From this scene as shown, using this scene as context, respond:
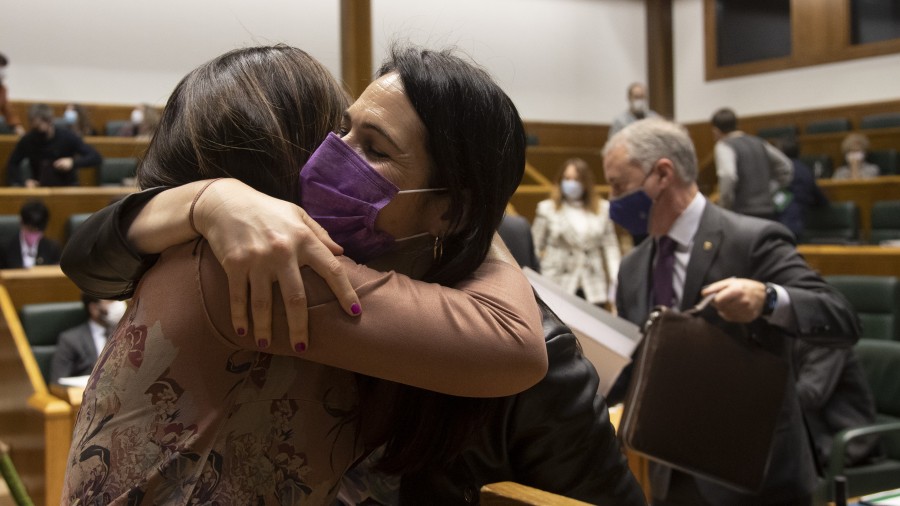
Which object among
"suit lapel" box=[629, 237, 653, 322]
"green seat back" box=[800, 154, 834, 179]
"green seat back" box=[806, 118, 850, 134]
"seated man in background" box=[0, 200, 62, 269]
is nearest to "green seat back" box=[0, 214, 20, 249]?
"seated man in background" box=[0, 200, 62, 269]

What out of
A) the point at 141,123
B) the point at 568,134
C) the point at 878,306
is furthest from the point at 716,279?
the point at 568,134

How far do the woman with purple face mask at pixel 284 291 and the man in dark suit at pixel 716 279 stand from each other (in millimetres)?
1157

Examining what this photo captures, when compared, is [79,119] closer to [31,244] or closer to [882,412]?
[31,244]

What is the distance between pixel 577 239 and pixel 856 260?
2.51 meters

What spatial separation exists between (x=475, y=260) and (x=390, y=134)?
6.9 inches

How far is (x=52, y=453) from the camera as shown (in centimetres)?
310

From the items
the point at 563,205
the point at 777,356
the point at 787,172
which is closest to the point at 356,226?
the point at 777,356

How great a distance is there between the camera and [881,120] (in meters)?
10.3

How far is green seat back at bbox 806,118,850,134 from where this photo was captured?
35.0ft

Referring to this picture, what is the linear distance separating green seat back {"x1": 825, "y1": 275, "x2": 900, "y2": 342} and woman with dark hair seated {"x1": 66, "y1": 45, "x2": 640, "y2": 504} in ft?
9.43

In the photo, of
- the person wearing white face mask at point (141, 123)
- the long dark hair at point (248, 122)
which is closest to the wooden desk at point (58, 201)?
the person wearing white face mask at point (141, 123)

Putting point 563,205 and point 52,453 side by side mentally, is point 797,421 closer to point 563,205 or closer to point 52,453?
point 52,453

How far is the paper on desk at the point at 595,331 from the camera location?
1.95m

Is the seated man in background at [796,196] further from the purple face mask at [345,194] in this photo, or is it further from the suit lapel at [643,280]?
the purple face mask at [345,194]
